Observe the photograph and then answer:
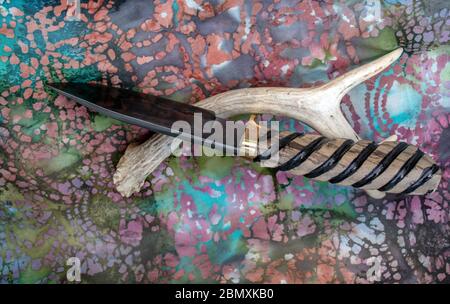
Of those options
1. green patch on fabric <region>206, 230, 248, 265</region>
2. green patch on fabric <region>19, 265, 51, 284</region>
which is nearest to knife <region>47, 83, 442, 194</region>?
green patch on fabric <region>206, 230, 248, 265</region>

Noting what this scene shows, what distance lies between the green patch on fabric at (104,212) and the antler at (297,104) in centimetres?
14

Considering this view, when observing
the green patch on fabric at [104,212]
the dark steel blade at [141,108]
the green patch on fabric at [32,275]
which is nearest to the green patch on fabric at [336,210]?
the dark steel blade at [141,108]

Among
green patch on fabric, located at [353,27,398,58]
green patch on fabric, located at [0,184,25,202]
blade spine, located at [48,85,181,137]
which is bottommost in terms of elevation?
green patch on fabric, located at [0,184,25,202]

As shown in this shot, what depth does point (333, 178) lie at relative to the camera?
92 centimetres

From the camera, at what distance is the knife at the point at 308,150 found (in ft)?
2.91

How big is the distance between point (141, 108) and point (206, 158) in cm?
22

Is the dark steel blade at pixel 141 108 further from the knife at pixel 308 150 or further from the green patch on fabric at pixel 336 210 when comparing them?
the green patch on fabric at pixel 336 210

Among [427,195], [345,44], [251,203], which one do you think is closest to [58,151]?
[251,203]

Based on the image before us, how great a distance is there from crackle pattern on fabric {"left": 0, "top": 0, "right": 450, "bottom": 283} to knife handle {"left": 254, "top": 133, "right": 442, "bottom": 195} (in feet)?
0.45

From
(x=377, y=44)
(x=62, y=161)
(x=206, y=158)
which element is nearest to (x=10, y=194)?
(x=62, y=161)

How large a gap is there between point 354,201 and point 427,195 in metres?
0.16

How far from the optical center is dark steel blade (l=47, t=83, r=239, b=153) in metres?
0.91

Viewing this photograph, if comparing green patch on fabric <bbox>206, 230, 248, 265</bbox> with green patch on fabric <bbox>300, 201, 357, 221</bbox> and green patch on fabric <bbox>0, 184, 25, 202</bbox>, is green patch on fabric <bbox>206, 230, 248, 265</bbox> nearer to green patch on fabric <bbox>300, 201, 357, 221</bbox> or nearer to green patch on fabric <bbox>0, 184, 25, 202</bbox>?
green patch on fabric <bbox>300, 201, 357, 221</bbox>

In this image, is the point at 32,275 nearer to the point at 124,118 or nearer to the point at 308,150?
the point at 124,118
